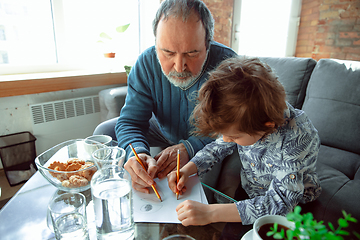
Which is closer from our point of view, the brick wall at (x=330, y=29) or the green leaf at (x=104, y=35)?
the green leaf at (x=104, y=35)

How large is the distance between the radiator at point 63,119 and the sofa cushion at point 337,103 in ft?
5.85

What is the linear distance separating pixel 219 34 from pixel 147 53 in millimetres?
2004

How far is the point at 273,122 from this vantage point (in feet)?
2.42

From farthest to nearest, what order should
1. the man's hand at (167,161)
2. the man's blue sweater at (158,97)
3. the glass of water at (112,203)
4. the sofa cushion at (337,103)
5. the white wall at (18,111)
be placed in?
the white wall at (18,111) < the sofa cushion at (337,103) < the man's blue sweater at (158,97) < the man's hand at (167,161) < the glass of water at (112,203)

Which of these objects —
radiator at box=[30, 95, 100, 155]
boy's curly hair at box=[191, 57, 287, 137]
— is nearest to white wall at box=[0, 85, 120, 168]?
radiator at box=[30, 95, 100, 155]

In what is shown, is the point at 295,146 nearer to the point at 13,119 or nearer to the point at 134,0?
the point at 13,119

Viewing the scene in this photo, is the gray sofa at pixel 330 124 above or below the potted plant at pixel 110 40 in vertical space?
below

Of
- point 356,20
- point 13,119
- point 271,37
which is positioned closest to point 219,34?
point 271,37

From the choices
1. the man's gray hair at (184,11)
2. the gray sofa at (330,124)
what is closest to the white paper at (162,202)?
the gray sofa at (330,124)

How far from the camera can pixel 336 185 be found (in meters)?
1.18

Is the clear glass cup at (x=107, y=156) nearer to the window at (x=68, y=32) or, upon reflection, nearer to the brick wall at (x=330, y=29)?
the window at (x=68, y=32)

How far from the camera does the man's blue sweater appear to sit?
126 cm

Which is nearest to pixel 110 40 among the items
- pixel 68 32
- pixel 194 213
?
pixel 68 32

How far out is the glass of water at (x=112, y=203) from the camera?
1.90 feet
